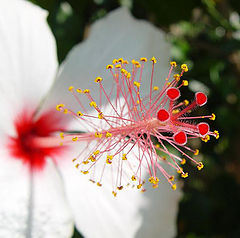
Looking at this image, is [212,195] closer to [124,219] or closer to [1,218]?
[124,219]

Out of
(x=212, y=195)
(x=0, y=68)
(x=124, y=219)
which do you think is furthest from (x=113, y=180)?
(x=212, y=195)

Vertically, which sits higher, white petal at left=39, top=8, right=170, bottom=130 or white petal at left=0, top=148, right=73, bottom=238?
white petal at left=39, top=8, right=170, bottom=130

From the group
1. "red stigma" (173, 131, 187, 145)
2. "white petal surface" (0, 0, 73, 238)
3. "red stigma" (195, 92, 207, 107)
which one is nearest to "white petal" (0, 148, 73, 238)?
"white petal surface" (0, 0, 73, 238)

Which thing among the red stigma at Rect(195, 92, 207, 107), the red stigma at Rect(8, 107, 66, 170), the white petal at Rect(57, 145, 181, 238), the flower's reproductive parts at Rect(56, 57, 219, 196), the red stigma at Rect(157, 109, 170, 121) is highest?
the red stigma at Rect(195, 92, 207, 107)

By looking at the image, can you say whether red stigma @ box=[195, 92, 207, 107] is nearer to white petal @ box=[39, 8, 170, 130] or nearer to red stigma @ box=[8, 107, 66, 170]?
white petal @ box=[39, 8, 170, 130]

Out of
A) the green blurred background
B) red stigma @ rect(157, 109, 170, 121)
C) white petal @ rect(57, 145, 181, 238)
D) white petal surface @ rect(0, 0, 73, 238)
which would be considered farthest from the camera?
the green blurred background

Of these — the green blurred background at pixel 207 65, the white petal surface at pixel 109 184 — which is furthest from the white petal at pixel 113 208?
the green blurred background at pixel 207 65

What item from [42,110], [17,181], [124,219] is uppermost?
[42,110]

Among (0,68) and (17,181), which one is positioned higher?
(0,68)
